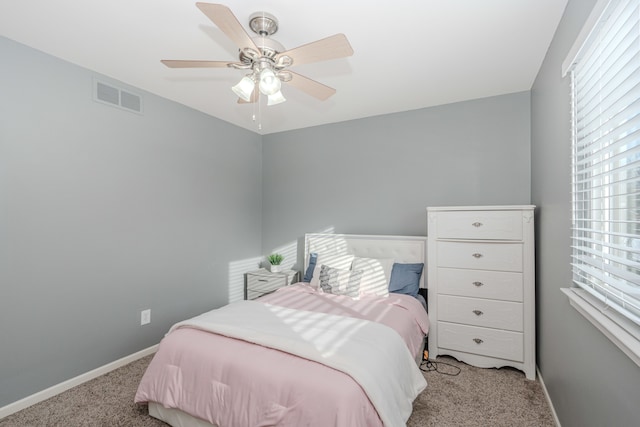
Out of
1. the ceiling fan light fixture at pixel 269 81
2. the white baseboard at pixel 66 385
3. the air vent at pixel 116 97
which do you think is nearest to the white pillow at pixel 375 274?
the ceiling fan light fixture at pixel 269 81

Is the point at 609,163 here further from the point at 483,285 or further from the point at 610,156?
the point at 483,285

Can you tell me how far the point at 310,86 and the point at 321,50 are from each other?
1.35 feet

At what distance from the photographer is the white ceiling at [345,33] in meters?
1.82

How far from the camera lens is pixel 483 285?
8.85ft

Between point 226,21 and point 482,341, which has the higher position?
point 226,21

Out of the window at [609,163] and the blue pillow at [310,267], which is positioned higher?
the window at [609,163]

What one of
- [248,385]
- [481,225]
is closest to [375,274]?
[481,225]

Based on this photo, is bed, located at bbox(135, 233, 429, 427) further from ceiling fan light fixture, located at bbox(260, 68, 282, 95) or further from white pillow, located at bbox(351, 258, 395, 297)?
ceiling fan light fixture, located at bbox(260, 68, 282, 95)

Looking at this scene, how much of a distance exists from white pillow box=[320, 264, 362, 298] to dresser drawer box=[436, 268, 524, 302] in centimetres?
73

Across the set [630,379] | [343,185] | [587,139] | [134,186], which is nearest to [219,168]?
[134,186]

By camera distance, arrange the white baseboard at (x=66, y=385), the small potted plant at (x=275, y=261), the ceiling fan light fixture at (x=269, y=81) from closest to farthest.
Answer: the ceiling fan light fixture at (x=269, y=81) → the white baseboard at (x=66, y=385) → the small potted plant at (x=275, y=261)

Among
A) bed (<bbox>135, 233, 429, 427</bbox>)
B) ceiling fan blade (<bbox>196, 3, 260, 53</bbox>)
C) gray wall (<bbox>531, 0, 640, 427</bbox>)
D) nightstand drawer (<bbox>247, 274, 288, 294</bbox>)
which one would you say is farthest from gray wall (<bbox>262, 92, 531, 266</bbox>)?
ceiling fan blade (<bbox>196, 3, 260, 53</bbox>)

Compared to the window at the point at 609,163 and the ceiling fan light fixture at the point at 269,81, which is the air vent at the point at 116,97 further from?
the window at the point at 609,163

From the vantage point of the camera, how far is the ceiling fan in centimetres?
156
